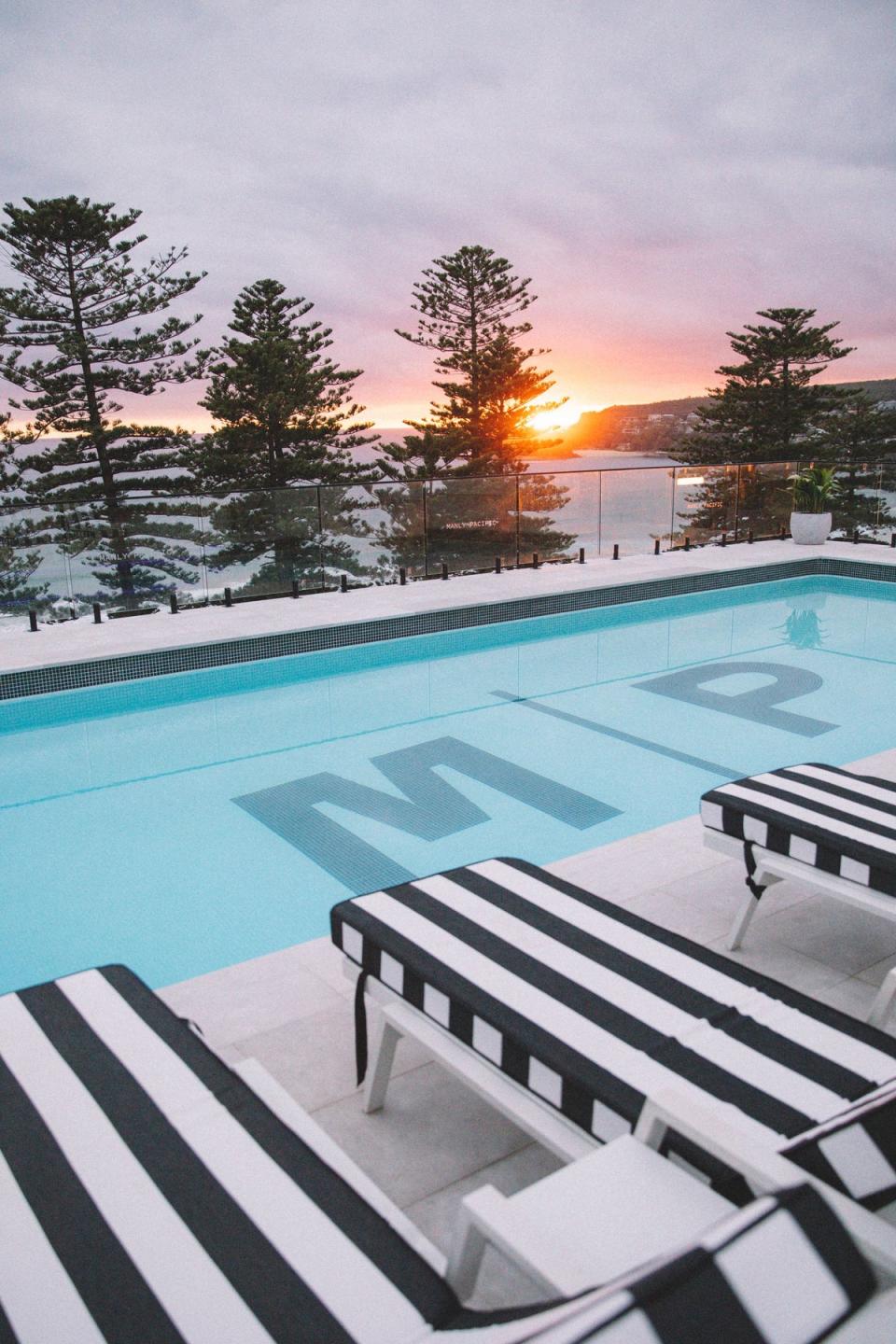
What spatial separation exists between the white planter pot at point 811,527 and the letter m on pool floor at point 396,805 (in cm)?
781

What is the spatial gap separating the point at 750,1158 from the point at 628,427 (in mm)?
25714

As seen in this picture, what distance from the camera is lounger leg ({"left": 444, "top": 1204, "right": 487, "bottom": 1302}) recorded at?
50.5 inches

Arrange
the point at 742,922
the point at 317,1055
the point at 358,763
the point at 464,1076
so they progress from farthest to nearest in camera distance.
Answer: the point at 358,763 < the point at 742,922 < the point at 317,1055 < the point at 464,1076

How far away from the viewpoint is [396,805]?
4836 millimetres

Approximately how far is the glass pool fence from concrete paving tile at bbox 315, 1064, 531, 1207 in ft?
21.6

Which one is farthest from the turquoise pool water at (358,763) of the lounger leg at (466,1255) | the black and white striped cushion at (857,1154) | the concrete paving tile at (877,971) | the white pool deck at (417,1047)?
Answer: the black and white striped cushion at (857,1154)

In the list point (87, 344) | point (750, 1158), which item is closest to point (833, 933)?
point (750, 1158)

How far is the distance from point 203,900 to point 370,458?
20.3 metres

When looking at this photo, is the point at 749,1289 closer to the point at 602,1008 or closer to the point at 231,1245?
the point at 231,1245

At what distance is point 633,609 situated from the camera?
9.56 metres

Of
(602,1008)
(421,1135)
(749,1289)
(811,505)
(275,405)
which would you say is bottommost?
(421,1135)

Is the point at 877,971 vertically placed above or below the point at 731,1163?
below

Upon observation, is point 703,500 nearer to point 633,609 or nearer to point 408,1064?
point 633,609

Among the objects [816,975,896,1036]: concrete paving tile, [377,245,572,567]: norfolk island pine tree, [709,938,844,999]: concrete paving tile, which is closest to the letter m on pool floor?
[709,938,844,999]: concrete paving tile
